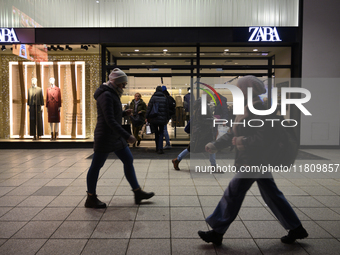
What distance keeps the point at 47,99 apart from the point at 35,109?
527mm

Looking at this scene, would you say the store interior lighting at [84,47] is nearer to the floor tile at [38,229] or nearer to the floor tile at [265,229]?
the floor tile at [38,229]

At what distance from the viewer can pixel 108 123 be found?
3.30 m

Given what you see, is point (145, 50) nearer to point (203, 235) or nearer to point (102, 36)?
point (102, 36)

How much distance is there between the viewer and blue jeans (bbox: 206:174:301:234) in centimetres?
251

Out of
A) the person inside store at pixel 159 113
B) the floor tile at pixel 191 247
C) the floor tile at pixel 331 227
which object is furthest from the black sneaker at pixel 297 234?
the person inside store at pixel 159 113

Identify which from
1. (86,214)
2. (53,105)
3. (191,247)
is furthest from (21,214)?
(53,105)

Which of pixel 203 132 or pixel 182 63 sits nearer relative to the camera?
pixel 203 132

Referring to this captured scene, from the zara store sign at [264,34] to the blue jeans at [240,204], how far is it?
703 centimetres

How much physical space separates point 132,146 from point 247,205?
5737 millimetres

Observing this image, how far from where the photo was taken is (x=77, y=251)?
8.09ft

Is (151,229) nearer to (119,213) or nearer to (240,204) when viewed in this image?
(119,213)

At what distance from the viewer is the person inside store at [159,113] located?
24.7 ft

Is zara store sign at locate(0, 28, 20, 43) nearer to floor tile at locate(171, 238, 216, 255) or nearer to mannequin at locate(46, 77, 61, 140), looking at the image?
mannequin at locate(46, 77, 61, 140)

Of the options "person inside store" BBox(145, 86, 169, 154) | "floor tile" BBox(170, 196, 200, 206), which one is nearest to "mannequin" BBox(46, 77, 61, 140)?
"person inside store" BBox(145, 86, 169, 154)
